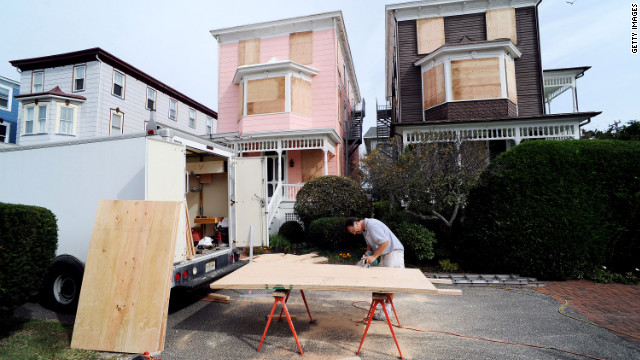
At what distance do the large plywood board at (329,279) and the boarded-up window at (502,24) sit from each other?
15.8 metres

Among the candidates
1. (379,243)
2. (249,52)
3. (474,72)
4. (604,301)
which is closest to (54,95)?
(249,52)

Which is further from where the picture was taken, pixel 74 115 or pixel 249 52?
pixel 74 115

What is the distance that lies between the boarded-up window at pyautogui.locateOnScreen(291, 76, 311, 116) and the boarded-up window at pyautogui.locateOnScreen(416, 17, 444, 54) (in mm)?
6198

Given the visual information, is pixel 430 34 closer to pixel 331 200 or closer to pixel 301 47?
pixel 301 47

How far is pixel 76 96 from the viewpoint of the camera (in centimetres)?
1741

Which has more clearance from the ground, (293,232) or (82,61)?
(82,61)

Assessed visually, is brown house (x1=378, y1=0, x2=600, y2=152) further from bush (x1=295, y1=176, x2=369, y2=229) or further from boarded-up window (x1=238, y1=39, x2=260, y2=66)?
boarded-up window (x1=238, y1=39, x2=260, y2=66)

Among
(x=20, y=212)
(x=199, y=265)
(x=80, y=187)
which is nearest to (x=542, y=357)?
(x=199, y=265)

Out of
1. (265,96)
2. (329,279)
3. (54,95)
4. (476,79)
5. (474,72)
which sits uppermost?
(54,95)

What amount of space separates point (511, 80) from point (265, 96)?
11486 millimetres

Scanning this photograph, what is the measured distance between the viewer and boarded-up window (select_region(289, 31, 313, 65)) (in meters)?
16.1

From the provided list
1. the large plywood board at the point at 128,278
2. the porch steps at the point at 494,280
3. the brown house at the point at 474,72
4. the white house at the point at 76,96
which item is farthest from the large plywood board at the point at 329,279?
the white house at the point at 76,96

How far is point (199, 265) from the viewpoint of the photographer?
494 cm

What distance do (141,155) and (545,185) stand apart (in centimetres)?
787
